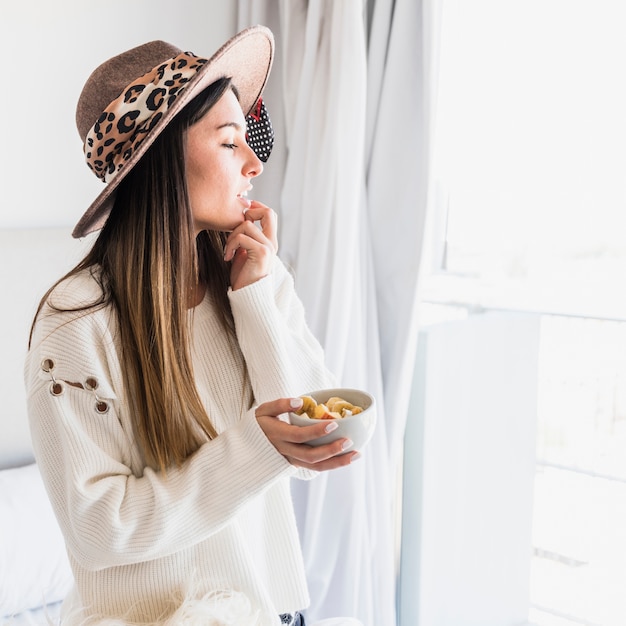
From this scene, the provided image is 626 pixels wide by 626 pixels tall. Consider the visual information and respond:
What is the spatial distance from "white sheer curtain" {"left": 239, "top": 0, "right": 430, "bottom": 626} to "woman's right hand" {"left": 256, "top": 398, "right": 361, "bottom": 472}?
1.03 metres

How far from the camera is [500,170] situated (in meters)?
2.13

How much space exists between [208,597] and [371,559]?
3.62 feet

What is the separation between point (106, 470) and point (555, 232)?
1476 mm

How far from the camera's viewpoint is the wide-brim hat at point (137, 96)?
1.03m

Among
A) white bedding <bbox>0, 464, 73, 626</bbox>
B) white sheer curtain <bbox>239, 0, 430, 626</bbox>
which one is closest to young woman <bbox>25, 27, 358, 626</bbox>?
white bedding <bbox>0, 464, 73, 626</bbox>

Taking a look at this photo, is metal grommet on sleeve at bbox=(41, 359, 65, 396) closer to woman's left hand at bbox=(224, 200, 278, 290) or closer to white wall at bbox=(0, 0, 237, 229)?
woman's left hand at bbox=(224, 200, 278, 290)

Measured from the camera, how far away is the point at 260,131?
1462 mm

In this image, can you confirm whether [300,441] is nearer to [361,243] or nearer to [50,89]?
[361,243]

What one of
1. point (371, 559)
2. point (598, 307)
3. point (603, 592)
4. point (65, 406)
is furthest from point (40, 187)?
point (603, 592)

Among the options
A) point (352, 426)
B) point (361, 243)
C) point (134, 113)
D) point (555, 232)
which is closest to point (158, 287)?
point (134, 113)

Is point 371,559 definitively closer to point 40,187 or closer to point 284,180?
point 284,180

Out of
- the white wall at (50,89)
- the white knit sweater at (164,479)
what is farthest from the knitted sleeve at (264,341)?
the white wall at (50,89)

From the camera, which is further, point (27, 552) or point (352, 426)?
point (27, 552)

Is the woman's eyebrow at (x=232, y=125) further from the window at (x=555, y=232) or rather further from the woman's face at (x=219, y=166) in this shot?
the window at (x=555, y=232)
